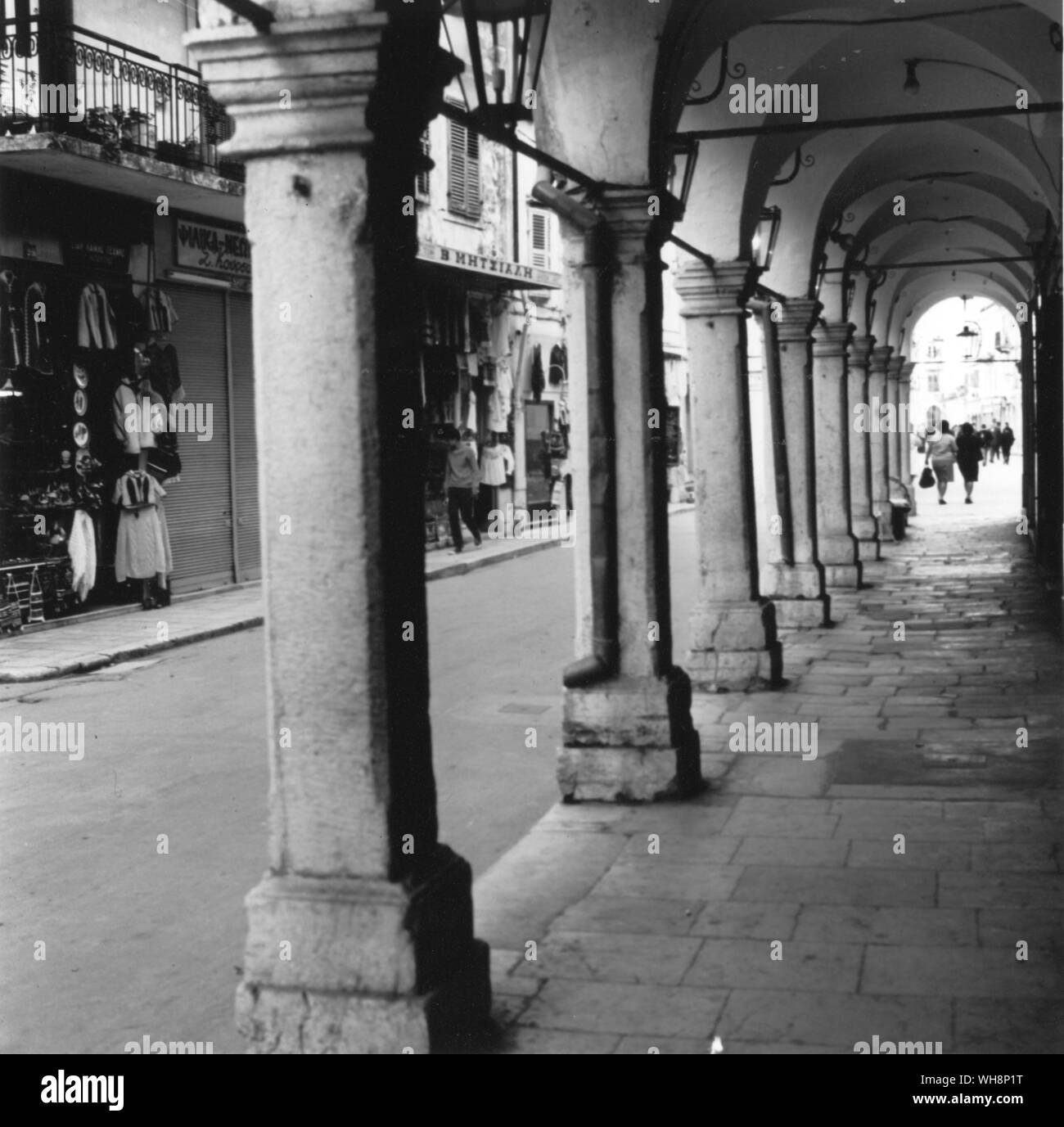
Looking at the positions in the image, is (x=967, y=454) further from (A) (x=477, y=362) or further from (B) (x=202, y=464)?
(B) (x=202, y=464)

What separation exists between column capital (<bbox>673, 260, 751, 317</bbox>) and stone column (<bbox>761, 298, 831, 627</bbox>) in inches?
117

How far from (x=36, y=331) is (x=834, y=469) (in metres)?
8.00

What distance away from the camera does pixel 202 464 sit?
16031 millimetres

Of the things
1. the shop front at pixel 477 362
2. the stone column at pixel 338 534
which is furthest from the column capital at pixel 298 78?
the shop front at pixel 477 362

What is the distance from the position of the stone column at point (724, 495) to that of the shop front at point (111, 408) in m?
6.34

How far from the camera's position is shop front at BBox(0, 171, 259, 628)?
13.2 metres

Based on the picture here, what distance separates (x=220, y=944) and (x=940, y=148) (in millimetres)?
12059

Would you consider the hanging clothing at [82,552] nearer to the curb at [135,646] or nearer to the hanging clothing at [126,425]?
the curb at [135,646]

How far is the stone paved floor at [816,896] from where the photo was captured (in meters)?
4.35

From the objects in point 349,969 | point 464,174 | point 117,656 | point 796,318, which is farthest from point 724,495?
point 464,174

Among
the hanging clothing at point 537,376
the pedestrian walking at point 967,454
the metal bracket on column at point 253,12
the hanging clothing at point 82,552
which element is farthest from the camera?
the pedestrian walking at point 967,454

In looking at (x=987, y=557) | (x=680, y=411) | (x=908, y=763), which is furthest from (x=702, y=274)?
(x=680, y=411)

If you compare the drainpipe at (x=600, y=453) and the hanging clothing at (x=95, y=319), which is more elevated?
the hanging clothing at (x=95, y=319)

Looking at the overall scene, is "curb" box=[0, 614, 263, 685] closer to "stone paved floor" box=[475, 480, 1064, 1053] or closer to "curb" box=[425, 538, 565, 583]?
"curb" box=[425, 538, 565, 583]
